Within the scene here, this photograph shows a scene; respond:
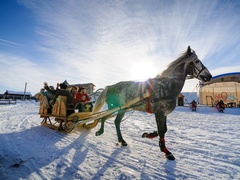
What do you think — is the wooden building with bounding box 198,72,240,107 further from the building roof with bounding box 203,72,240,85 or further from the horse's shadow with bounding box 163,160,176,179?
the horse's shadow with bounding box 163,160,176,179

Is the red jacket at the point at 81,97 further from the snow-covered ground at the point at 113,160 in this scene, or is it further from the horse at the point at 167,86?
the horse at the point at 167,86

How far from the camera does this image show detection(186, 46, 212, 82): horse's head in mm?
3777

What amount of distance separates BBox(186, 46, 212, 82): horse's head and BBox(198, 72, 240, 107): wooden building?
2092 cm

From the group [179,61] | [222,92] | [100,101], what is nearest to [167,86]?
[179,61]

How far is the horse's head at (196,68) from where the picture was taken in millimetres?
3777

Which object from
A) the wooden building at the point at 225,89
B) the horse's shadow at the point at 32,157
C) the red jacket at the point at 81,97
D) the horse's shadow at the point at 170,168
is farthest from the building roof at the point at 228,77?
the horse's shadow at the point at 32,157

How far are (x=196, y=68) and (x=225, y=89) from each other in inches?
931

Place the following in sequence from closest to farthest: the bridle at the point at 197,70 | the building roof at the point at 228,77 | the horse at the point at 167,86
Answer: the horse at the point at 167,86 < the bridle at the point at 197,70 < the building roof at the point at 228,77

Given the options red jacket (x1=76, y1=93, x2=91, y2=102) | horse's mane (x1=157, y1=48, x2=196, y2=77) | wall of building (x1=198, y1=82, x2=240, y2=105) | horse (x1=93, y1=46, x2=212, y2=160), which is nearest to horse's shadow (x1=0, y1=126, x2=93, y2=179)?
horse (x1=93, y1=46, x2=212, y2=160)

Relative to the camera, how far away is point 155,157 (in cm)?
330

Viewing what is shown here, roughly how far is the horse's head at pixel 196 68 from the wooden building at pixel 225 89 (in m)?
20.9

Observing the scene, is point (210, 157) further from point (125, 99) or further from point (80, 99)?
point (80, 99)

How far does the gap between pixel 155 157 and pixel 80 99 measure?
176 inches

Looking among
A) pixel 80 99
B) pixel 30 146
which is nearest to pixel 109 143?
pixel 30 146
